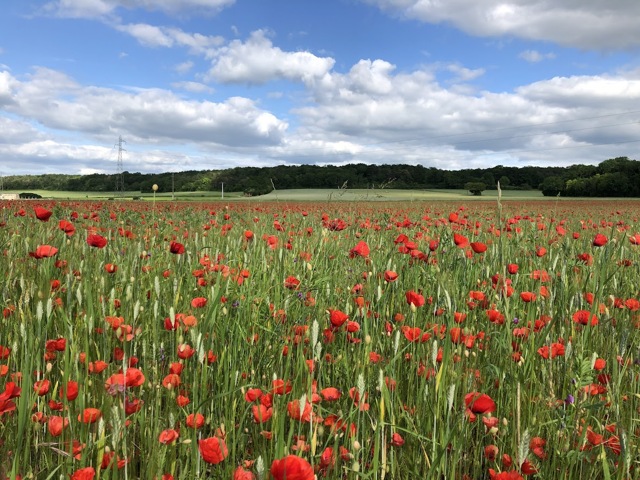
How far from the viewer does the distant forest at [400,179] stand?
169 ft

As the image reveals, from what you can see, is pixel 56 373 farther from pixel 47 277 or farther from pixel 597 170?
pixel 597 170

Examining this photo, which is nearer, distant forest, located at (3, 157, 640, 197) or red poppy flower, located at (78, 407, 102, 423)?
red poppy flower, located at (78, 407, 102, 423)

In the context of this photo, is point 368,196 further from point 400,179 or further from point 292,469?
point 400,179

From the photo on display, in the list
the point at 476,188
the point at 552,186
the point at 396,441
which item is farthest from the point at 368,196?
the point at 552,186

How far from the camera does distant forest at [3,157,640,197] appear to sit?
51.5 metres

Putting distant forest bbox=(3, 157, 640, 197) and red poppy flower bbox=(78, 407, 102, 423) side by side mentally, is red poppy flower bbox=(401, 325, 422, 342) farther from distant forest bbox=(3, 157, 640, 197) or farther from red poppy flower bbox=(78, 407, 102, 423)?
distant forest bbox=(3, 157, 640, 197)

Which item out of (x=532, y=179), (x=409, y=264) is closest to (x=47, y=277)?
(x=409, y=264)

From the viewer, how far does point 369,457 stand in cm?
152

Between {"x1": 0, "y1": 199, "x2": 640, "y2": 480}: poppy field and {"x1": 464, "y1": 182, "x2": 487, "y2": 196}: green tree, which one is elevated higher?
{"x1": 464, "y1": 182, "x2": 487, "y2": 196}: green tree

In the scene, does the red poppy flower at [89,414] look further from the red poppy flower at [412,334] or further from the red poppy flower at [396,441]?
the red poppy flower at [412,334]

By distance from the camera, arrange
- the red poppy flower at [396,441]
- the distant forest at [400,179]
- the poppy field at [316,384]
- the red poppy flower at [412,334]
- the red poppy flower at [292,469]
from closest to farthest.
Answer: the red poppy flower at [292,469], the poppy field at [316,384], the red poppy flower at [396,441], the red poppy flower at [412,334], the distant forest at [400,179]

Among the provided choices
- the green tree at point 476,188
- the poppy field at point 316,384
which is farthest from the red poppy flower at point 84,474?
the green tree at point 476,188

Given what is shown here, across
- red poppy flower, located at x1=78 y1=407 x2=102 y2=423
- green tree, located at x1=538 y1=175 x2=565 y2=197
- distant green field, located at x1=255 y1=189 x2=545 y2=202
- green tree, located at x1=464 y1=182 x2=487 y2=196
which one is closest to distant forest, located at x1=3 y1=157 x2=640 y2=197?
green tree, located at x1=538 y1=175 x2=565 y2=197

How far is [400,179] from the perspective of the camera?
57.2m
